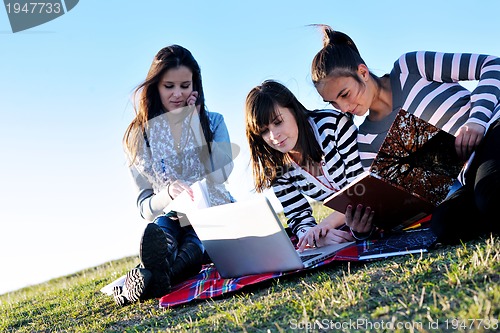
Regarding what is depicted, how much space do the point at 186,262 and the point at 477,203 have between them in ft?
6.26

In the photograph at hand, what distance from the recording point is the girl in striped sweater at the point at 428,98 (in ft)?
10.2

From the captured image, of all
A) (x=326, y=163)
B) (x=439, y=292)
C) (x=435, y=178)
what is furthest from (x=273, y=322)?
(x=326, y=163)

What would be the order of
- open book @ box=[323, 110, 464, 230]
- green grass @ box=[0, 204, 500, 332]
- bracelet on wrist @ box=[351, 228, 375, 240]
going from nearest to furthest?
green grass @ box=[0, 204, 500, 332]
open book @ box=[323, 110, 464, 230]
bracelet on wrist @ box=[351, 228, 375, 240]

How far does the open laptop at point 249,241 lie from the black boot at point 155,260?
0.23 metres

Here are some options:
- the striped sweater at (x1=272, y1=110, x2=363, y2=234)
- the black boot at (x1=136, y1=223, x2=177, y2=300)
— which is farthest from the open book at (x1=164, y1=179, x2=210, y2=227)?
the striped sweater at (x1=272, y1=110, x2=363, y2=234)

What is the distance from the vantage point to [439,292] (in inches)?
88.3

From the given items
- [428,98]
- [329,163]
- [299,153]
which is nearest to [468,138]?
[428,98]

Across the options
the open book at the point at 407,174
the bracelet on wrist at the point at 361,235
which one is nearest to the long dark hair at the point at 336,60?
the open book at the point at 407,174

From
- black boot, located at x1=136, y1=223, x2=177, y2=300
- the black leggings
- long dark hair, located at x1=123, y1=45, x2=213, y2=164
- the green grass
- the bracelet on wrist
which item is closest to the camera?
the green grass

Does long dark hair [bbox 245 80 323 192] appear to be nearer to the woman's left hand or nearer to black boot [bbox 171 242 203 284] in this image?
black boot [bbox 171 242 203 284]

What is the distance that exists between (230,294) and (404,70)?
1807mm

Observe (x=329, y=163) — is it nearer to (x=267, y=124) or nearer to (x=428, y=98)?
(x=267, y=124)

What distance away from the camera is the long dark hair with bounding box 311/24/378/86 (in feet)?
12.1

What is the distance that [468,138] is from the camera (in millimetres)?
3131
